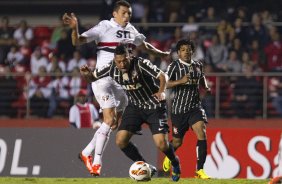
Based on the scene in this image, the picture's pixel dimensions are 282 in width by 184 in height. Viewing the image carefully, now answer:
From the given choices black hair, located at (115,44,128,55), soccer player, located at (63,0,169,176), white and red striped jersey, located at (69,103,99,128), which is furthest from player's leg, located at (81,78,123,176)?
white and red striped jersey, located at (69,103,99,128)

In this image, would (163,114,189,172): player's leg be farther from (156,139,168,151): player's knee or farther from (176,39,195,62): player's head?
(156,139,168,151): player's knee

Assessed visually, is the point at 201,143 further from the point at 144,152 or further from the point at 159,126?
the point at 144,152

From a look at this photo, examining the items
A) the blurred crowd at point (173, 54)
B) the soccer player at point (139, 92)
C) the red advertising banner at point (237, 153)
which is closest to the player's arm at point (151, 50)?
the soccer player at point (139, 92)

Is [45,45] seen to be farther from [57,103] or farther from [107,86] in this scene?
[107,86]

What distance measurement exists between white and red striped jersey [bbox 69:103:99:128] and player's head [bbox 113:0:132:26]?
7460 millimetres

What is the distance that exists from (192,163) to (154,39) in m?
4.58

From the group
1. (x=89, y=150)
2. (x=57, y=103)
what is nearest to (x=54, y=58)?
(x=57, y=103)

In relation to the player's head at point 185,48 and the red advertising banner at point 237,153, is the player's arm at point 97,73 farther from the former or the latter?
the red advertising banner at point 237,153

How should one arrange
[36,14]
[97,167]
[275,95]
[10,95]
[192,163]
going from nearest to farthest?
1. [97,167]
2. [192,163]
3. [275,95]
4. [10,95]
5. [36,14]

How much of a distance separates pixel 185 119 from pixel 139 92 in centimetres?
218

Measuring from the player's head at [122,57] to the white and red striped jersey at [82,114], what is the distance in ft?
28.3

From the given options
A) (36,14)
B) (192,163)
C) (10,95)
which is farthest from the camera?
(36,14)

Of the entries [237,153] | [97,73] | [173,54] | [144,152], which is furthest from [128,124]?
[173,54]

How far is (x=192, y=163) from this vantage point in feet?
69.4
